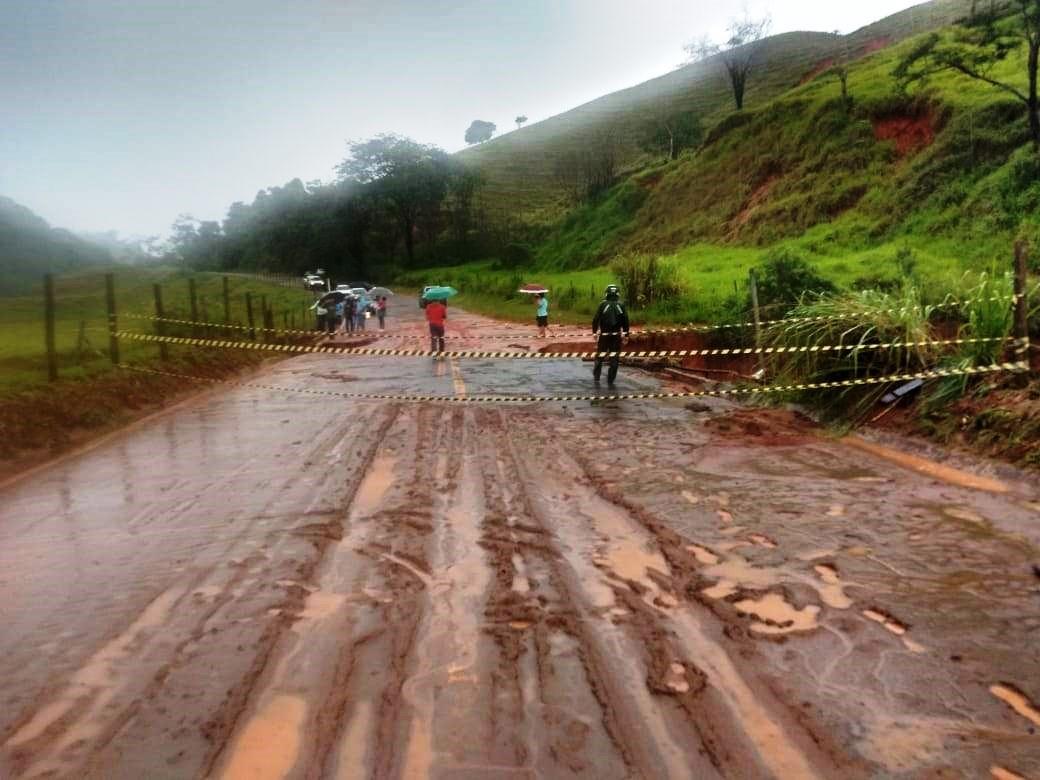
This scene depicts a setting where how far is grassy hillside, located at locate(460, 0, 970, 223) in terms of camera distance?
238 ft

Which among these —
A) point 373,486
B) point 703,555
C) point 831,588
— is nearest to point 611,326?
point 373,486

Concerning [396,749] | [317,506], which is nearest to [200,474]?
[317,506]

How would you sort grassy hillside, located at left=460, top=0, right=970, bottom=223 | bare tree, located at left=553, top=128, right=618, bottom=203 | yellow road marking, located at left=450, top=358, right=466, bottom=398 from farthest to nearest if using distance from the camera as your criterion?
grassy hillside, located at left=460, top=0, right=970, bottom=223
bare tree, located at left=553, top=128, right=618, bottom=203
yellow road marking, located at left=450, top=358, right=466, bottom=398

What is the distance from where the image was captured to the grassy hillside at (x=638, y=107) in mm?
72562

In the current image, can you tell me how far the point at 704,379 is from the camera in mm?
13867

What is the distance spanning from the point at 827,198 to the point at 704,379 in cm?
2354

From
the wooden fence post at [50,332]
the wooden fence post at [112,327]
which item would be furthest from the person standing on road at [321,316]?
the wooden fence post at [50,332]

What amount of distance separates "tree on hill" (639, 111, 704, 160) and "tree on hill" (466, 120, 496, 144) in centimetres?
8648

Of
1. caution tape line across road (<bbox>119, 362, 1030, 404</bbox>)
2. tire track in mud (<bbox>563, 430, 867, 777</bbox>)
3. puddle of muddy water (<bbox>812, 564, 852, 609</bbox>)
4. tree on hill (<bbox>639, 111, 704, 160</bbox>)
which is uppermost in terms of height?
tree on hill (<bbox>639, 111, 704, 160</bbox>)

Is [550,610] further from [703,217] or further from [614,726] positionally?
[703,217]

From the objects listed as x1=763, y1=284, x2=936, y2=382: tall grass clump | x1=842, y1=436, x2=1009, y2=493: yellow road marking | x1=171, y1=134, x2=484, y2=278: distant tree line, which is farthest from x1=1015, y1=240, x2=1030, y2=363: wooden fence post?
x1=171, y1=134, x2=484, y2=278: distant tree line

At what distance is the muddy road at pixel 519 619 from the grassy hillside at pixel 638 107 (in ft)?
204

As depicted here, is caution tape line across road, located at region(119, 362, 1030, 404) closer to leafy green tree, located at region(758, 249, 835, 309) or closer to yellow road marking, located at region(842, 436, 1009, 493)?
yellow road marking, located at region(842, 436, 1009, 493)

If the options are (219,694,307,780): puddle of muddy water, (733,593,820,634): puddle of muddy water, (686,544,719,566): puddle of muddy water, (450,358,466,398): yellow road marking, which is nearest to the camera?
(219,694,307,780): puddle of muddy water
